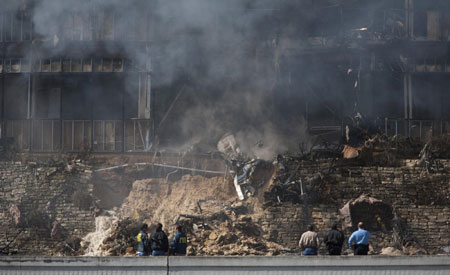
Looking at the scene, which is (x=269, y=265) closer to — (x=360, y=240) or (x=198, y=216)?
(x=360, y=240)

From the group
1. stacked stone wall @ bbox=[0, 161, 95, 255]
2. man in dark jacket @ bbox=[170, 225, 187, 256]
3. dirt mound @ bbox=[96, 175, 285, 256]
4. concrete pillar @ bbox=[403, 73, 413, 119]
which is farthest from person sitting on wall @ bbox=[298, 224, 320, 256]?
concrete pillar @ bbox=[403, 73, 413, 119]

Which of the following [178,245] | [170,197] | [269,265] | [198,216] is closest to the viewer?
[269,265]

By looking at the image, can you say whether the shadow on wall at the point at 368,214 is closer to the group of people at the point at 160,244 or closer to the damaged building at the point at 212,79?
the damaged building at the point at 212,79

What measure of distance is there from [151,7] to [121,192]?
5688 mm

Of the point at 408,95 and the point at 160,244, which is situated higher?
the point at 408,95

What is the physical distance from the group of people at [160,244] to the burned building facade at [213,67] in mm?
7798

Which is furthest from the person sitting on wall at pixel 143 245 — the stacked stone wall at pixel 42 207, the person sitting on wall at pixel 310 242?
the stacked stone wall at pixel 42 207

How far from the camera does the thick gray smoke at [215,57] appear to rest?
1920cm

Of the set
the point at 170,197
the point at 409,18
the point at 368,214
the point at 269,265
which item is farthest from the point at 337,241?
the point at 409,18

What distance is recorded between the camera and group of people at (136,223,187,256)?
434 inches

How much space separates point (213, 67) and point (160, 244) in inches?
363

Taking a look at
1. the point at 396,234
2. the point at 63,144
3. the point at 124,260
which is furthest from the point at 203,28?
the point at 124,260

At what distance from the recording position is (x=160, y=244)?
11000 mm

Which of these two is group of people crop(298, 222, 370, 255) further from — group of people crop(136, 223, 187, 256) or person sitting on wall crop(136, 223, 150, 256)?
person sitting on wall crop(136, 223, 150, 256)
